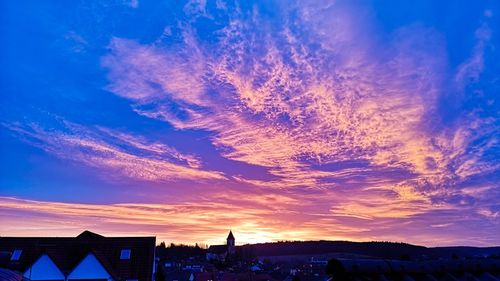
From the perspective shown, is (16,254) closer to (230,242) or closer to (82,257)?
(82,257)

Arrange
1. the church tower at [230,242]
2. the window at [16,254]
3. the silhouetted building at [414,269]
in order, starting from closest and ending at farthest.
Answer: the silhouetted building at [414,269] < the window at [16,254] < the church tower at [230,242]

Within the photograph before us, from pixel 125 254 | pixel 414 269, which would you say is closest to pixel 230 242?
pixel 125 254

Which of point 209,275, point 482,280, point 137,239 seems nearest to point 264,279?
point 209,275

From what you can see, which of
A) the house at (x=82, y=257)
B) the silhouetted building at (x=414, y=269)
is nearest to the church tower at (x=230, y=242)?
the house at (x=82, y=257)

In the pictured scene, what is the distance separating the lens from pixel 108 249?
118 ft

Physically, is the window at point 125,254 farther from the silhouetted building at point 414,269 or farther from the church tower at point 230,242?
the church tower at point 230,242

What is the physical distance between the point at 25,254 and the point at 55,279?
3976mm

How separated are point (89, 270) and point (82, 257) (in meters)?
1.20

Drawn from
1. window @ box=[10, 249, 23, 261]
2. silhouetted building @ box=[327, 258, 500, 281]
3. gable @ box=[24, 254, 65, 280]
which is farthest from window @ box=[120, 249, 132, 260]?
silhouetted building @ box=[327, 258, 500, 281]

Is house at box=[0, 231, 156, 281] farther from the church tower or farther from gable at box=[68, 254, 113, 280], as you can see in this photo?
the church tower

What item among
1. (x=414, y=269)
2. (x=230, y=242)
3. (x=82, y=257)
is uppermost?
(x=230, y=242)

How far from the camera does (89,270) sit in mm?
33781

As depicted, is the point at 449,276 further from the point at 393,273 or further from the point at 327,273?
the point at 327,273

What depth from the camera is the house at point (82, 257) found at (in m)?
33.6
